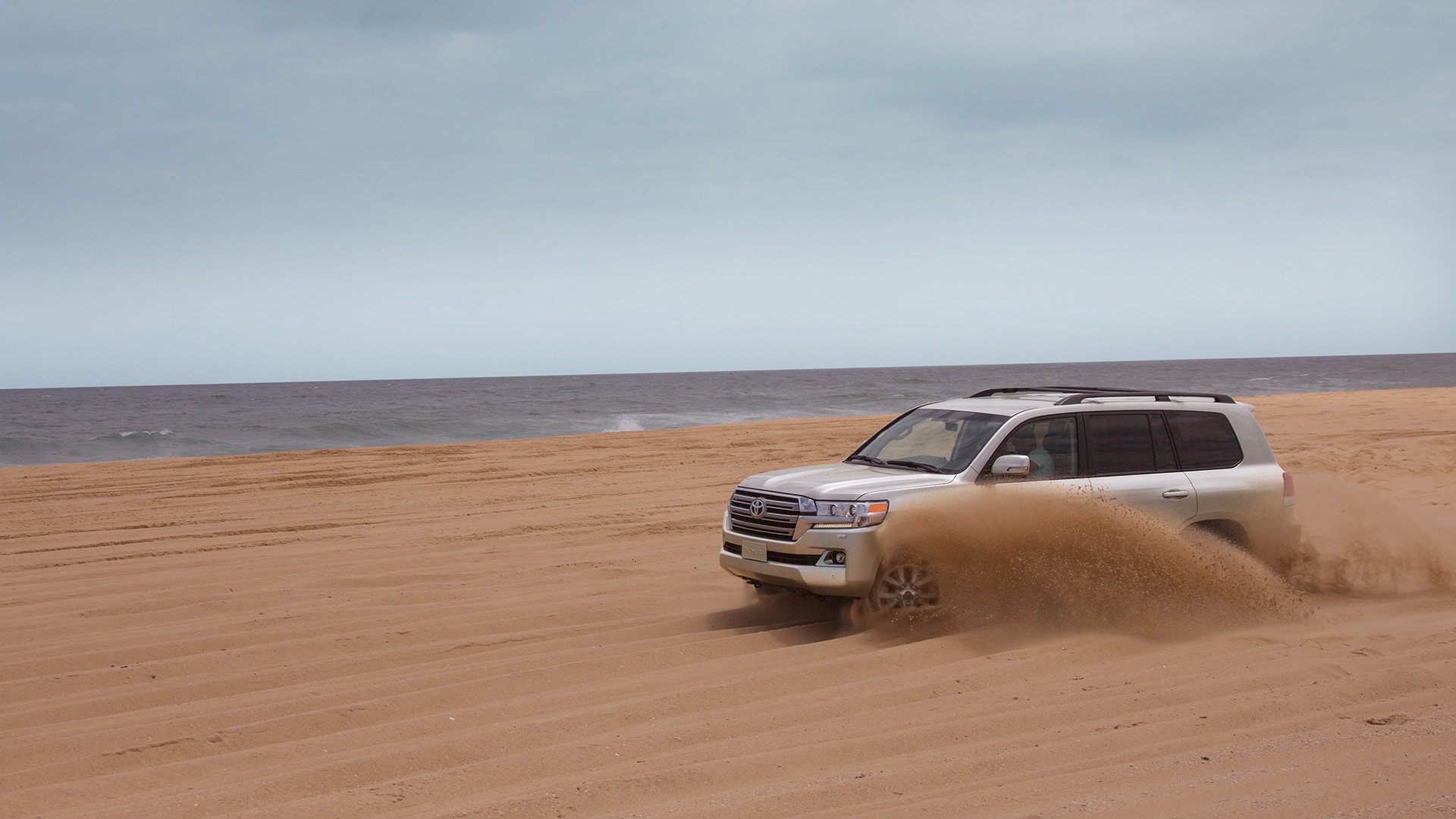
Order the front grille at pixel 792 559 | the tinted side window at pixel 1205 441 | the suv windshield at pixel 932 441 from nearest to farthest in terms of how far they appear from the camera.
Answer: the front grille at pixel 792 559 → the suv windshield at pixel 932 441 → the tinted side window at pixel 1205 441

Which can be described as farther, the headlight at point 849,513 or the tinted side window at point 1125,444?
the tinted side window at point 1125,444

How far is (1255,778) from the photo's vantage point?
13.1 ft

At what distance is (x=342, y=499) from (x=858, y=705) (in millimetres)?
10677

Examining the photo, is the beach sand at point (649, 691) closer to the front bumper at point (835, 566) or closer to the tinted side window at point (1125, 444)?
the front bumper at point (835, 566)

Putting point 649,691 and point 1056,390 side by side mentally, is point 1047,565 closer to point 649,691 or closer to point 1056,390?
point 1056,390

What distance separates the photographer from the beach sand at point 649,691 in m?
4.12

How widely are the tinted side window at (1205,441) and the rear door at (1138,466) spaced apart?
0.34 ft

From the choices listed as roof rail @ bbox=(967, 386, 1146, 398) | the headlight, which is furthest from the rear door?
the headlight

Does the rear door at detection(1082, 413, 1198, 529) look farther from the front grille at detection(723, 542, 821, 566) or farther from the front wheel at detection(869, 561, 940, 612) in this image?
the front grille at detection(723, 542, 821, 566)

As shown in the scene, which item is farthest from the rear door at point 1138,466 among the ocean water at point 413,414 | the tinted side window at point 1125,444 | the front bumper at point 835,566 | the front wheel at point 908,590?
the ocean water at point 413,414

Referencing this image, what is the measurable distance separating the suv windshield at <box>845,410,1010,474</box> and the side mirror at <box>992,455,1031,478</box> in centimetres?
32

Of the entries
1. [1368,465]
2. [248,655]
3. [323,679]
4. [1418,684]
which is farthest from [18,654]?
[1368,465]

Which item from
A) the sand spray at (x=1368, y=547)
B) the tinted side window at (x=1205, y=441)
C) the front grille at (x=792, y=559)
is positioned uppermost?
the tinted side window at (x=1205, y=441)

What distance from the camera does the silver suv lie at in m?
6.56
